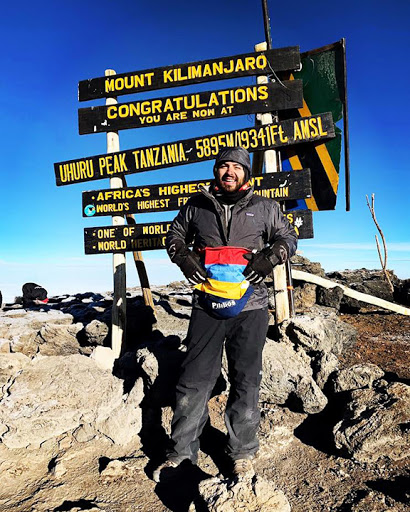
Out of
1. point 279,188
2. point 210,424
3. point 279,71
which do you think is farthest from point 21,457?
point 279,71

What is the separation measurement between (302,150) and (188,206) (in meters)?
2.72

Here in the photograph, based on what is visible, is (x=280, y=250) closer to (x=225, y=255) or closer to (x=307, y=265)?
(x=225, y=255)

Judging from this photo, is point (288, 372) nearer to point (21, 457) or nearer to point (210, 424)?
point (210, 424)

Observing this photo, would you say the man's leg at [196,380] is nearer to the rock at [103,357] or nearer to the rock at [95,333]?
the rock at [103,357]

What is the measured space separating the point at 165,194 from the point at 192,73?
6.26ft

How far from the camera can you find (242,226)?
12.6 feet

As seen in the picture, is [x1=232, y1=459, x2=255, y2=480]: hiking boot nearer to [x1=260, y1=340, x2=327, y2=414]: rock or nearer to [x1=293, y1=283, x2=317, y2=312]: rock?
[x1=260, y1=340, x2=327, y2=414]: rock

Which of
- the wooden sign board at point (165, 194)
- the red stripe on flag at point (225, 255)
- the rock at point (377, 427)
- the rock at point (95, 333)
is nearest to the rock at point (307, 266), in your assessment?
the wooden sign board at point (165, 194)

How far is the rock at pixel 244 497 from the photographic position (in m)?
2.69

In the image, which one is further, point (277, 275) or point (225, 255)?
Answer: point (277, 275)

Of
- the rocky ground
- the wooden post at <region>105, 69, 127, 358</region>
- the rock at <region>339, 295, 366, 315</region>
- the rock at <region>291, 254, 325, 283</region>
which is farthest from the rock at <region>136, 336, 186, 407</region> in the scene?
the rock at <region>291, 254, 325, 283</region>

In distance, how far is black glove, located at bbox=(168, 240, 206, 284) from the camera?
12.2 feet

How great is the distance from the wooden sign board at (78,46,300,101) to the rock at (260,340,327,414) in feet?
13.5

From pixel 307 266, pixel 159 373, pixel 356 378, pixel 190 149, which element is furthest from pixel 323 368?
pixel 307 266
